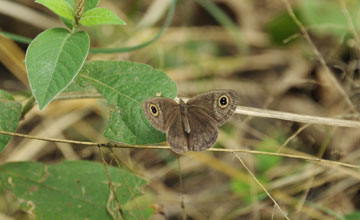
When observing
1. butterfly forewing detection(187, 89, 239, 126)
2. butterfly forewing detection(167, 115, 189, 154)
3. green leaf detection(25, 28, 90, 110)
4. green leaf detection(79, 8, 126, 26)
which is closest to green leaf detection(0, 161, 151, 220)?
butterfly forewing detection(167, 115, 189, 154)

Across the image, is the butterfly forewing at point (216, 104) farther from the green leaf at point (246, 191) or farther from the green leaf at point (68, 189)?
the green leaf at point (246, 191)

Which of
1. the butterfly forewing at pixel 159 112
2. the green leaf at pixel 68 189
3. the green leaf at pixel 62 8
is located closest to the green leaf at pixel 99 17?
the green leaf at pixel 62 8

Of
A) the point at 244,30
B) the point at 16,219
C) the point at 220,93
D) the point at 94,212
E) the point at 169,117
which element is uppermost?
the point at 244,30

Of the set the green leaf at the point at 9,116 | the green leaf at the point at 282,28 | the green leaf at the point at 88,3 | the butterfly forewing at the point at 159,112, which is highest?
the green leaf at the point at 282,28

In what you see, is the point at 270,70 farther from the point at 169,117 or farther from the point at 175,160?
the point at 169,117

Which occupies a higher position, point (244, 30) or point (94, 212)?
point (244, 30)

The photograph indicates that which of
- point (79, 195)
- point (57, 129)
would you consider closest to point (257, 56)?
point (57, 129)
